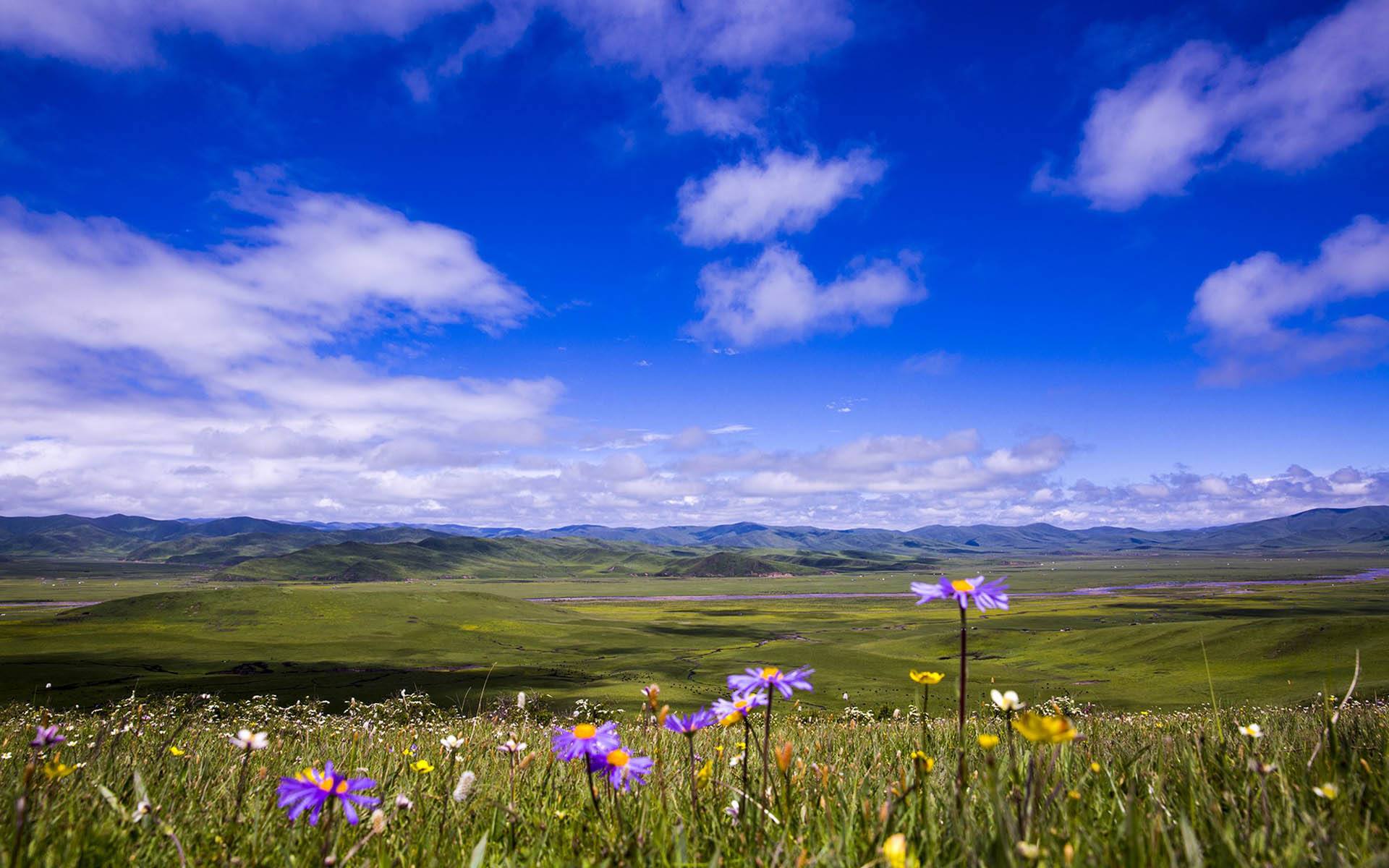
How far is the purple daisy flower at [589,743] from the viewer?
244cm

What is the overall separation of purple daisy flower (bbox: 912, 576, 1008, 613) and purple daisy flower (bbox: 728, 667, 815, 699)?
0.52m

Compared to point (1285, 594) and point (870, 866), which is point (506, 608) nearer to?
point (870, 866)

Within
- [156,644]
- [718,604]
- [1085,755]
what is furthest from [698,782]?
[718,604]

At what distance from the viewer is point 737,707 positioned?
276cm

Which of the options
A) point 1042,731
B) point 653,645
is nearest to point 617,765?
point 1042,731

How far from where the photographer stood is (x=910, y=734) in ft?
22.5

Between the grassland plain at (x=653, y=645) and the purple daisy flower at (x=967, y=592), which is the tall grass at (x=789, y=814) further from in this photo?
the grassland plain at (x=653, y=645)

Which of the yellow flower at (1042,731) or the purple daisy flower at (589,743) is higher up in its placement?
the yellow flower at (1042,731)

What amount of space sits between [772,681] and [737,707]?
0.35 metres

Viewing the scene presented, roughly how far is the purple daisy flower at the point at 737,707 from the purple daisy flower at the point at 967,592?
0.72 metres

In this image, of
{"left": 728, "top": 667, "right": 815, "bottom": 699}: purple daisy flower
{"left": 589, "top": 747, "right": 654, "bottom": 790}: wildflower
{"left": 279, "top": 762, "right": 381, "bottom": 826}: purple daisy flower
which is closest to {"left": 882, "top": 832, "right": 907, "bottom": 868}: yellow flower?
{"left": 728, "top": 667, "right": 815, "bottom": 699}: purple daisy flower

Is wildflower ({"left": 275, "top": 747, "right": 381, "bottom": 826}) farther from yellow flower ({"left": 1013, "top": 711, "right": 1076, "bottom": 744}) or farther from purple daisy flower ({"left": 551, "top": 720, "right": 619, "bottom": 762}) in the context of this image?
yellow flower ({"left": 1013, "top": 711, "right": 1076, "bottom": 744})

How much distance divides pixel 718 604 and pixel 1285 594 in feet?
426

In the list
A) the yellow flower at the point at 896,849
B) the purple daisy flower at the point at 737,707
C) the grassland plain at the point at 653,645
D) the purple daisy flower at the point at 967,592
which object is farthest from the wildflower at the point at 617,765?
the grassland plain at the point at 653,645
